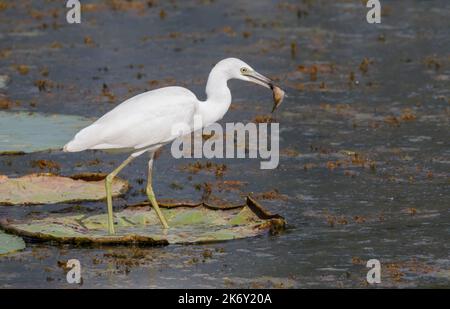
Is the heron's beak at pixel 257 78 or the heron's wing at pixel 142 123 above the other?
the heron's beak at pixel 257 78

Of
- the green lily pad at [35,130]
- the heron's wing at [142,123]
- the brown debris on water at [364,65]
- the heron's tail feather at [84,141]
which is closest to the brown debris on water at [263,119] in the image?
the green lily pad at [35,130]

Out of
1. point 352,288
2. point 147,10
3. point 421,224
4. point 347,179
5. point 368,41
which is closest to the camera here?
point 352,288

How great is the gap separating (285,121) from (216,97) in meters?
4.88

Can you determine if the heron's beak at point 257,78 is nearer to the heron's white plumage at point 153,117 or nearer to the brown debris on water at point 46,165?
the heron's white plumage at point 153,117

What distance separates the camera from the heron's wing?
38.8 ft

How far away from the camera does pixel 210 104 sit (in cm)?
1228

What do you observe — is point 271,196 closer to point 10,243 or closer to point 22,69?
point 10,243

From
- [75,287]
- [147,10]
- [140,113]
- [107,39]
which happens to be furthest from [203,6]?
[75,287]

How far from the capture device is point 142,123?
470 inches

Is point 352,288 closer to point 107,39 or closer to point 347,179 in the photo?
point 347,179

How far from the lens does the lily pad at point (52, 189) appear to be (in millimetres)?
12828

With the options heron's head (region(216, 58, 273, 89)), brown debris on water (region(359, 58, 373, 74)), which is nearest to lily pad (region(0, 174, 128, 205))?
heron's head (region(216, 58, 273, 89))

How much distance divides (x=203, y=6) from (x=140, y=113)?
15033 mm

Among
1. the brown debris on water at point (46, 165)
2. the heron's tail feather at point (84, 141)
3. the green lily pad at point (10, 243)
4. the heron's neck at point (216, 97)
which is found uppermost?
the heron's neck at point (216, 97)
